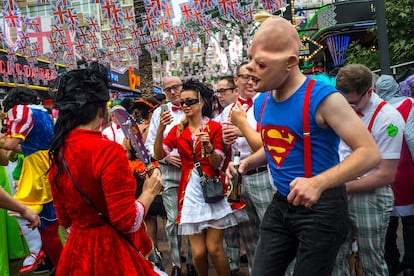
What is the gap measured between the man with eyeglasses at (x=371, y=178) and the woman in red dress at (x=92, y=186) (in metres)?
1.54

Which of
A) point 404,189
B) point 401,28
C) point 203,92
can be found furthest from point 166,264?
point 401,28

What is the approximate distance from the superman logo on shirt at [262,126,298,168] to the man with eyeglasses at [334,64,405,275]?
96cm

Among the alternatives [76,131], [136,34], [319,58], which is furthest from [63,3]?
[319,58]

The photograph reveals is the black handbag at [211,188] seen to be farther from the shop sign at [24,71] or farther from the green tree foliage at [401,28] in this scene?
the shop sign at [24,71]

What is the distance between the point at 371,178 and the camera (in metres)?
3.27

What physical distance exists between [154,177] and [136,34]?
773cm

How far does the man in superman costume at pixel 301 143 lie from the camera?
2295 mm

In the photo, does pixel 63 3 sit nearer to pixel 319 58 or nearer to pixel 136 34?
pixel 136 34

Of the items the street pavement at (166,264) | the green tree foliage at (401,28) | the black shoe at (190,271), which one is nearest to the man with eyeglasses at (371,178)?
Result: the street pavement at (166,264)

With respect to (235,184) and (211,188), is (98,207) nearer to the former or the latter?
(235,184)

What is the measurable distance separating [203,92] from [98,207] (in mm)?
2528

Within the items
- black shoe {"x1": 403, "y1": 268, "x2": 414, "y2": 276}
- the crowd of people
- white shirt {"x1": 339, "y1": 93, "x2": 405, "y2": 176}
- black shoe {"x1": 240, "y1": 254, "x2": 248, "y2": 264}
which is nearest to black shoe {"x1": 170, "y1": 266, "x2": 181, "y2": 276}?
black shoe {"x1": 240, "y1": 254, "x2": 248, "y2": 264}

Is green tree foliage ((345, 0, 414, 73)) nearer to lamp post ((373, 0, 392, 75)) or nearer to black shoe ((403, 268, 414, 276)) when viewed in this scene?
lamp post ((373, 0, 392, 75))

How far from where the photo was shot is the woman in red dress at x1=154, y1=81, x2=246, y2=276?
4.33 meters
